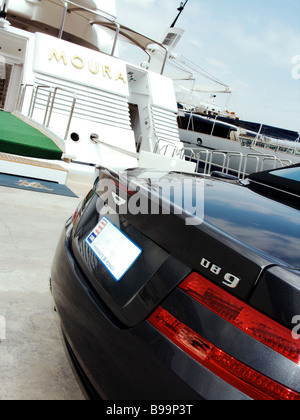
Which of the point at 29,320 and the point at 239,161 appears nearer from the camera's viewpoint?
the point at 29,320

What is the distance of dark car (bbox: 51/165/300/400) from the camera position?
935 mm

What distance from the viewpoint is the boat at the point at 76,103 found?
7.58m

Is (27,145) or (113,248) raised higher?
(113,248)

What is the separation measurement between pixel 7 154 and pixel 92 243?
5.23m

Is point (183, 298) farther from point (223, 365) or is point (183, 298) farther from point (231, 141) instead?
point (231, 141)

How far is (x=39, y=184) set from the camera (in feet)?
19.0

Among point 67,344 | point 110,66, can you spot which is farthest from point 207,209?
point 110,66

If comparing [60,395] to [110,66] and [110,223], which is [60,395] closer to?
[110,223]

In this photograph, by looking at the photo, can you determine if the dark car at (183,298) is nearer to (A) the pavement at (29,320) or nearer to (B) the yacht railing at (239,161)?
(A) the pavement at (29,320)

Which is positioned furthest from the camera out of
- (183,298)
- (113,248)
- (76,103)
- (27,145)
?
(76,103)

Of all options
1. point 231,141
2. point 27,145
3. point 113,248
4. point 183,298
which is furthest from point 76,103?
point 231,141

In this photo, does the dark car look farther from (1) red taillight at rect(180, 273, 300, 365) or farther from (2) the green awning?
(2) the green awning

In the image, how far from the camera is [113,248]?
1.40 meters

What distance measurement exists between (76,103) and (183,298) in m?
10.2
